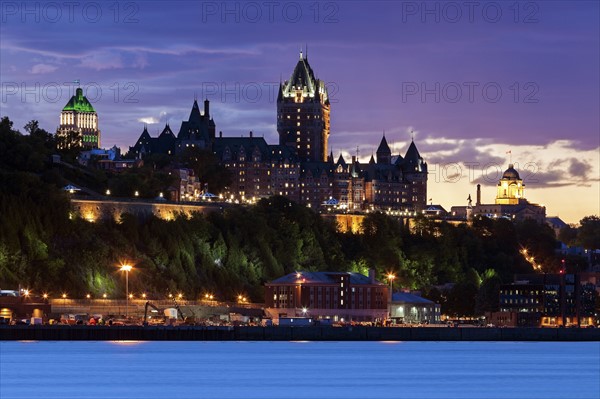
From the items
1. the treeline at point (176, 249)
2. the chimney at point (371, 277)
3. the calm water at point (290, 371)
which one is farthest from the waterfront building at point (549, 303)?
the calm water at point (290, 371)

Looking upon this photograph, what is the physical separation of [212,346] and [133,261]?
78.8ft

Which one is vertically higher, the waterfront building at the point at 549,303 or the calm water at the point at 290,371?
the waterfront building at the point at 549,303

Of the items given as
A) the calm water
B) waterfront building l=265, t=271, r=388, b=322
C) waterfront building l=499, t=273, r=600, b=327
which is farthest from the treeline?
the calm water

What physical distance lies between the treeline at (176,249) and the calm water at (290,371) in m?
13.7

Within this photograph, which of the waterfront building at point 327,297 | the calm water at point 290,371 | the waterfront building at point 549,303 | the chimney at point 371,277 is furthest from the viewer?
the waterfront building at point 549,303

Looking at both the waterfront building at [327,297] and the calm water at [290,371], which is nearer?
the calm water at [290,371]

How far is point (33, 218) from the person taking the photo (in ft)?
515

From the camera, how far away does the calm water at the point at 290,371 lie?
89.4m

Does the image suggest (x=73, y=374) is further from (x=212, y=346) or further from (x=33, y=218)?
(x=33, y=218)

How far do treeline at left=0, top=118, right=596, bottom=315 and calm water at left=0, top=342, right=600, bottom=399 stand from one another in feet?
45.1

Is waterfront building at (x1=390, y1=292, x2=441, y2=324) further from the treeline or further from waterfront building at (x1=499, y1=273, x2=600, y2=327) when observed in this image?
the treeline

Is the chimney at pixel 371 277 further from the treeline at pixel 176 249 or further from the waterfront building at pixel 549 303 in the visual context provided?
the waterfront building at pixel 549 303

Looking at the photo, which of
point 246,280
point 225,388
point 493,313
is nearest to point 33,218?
point 246,280

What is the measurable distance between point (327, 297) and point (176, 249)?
50.0ft
